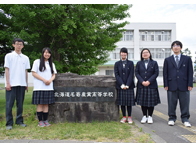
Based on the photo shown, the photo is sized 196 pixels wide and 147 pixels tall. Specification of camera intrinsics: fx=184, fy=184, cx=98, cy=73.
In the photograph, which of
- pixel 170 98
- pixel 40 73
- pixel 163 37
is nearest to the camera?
pixel 40 73

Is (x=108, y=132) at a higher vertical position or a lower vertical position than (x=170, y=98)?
lower

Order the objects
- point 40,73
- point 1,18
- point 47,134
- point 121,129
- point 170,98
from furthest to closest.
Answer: point 1,18 → point 170,98 → point 40,73 → point 121,129 → point 47,134

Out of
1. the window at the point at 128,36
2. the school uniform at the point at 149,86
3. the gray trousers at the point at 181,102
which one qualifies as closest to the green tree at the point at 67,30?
the school uniform at the point at 149,86

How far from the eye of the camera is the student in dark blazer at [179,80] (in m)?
4.51

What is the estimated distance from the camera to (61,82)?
478cm

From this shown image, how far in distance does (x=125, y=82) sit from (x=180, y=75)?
136cm

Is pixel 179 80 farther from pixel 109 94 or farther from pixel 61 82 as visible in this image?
pixel 61 82

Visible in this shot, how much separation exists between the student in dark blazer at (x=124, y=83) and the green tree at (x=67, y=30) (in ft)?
6.53

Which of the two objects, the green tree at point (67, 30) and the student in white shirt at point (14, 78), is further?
the green tree at point (67, 30)

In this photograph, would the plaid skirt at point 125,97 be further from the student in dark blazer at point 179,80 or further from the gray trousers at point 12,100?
the gray trousers at point 12,100

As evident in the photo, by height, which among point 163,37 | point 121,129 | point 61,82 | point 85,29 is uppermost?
point 163,37

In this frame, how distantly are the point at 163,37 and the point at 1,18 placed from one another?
3048 cm

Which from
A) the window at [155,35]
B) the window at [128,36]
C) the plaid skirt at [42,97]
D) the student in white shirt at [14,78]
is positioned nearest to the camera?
the student in white shirt at [14,78]

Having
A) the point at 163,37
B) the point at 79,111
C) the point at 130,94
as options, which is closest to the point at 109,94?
the point at 130,94
